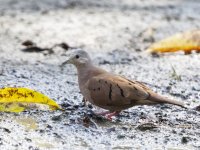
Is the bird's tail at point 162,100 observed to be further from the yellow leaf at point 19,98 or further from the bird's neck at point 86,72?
the yellow leaf at point 19,98

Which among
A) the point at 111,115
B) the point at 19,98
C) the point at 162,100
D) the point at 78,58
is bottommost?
the point at 111,115

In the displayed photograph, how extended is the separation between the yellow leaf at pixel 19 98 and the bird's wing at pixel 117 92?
39cm

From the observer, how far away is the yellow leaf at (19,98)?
5.60 meters

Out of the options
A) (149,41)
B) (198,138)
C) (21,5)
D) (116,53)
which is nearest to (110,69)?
(116,53)

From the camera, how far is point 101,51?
880 cm

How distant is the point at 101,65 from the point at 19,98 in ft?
8.14

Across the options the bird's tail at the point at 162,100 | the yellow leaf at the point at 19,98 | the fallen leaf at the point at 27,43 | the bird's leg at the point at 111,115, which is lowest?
the fallen leaf at the point at 27,43

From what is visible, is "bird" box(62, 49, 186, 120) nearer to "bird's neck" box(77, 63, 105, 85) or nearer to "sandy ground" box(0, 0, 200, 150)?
"bird's neck" box(77, 63, 105, 85)

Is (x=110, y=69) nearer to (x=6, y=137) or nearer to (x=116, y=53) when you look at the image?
(x=116, y=53)

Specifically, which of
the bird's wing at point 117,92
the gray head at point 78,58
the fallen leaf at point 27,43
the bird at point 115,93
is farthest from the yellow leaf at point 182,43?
the bird's wing at point 117,92

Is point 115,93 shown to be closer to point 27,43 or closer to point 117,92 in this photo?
point 117,92

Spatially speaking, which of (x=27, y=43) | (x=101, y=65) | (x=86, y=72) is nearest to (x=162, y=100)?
(x=86, y=72)

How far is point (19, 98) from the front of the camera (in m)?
5.66

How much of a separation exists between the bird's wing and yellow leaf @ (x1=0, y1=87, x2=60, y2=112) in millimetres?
388
